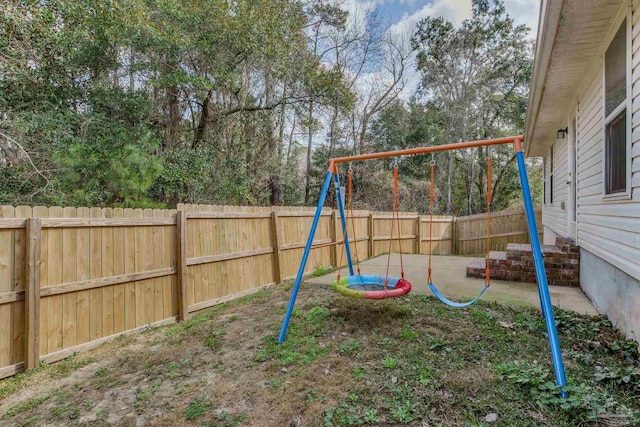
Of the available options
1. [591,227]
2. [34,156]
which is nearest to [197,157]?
[34,156]

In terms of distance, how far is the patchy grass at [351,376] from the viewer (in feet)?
6.36

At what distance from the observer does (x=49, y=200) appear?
534 centimetres

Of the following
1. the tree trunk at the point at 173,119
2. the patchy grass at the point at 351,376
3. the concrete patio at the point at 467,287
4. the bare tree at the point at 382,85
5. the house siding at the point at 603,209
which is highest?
the bare tree at the point at 382,85

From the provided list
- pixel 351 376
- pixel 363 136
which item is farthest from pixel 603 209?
pixel 363 136

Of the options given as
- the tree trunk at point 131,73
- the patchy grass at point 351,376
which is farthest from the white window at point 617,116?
the tree trunk at point 131,73

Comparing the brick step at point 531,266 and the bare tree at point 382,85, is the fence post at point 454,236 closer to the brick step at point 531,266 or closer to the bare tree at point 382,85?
the brick step at point 531,266

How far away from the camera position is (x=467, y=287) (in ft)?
15.0

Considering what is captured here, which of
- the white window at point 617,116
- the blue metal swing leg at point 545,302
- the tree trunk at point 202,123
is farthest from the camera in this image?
the tree trunk at point 202,123

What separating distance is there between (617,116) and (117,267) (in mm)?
4959

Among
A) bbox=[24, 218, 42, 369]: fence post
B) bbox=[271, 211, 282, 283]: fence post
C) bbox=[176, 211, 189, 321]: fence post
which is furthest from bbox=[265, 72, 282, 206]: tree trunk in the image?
bbox=[24, 218, 42, 369]: fence post

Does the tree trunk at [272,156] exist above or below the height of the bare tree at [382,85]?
below

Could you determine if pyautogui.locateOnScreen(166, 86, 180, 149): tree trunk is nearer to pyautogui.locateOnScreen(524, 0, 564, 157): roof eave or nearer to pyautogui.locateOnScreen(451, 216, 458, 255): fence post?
pyautogui.locateOnScreen(524, 0, 564, 157): roof eave

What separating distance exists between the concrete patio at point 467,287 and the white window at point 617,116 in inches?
55.7

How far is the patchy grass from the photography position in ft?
6.36
